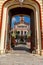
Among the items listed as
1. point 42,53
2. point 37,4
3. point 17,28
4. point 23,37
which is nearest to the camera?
point 42,53

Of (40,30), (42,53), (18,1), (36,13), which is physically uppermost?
(18,1)

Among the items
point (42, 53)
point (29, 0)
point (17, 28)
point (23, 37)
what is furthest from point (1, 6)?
point (17, 28)

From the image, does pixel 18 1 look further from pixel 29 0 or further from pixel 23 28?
pixel 23 28

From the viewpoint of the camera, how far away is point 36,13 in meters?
16.5

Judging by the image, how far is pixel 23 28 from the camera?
87375mm

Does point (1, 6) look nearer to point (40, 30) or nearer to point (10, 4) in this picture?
point (10, 4)

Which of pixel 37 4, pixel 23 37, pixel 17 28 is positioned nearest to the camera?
pixel 37 4

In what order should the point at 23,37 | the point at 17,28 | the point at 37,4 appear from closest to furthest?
the point at 37,4 < the point at 23,37 < the point at 17,28

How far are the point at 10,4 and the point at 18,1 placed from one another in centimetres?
80

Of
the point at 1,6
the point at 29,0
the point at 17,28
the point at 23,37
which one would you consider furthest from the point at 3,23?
the point at 17,28

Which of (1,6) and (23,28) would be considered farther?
(23,28)

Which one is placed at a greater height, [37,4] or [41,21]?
[37,4]

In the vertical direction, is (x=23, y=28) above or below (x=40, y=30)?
above

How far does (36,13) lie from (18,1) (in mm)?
1958
